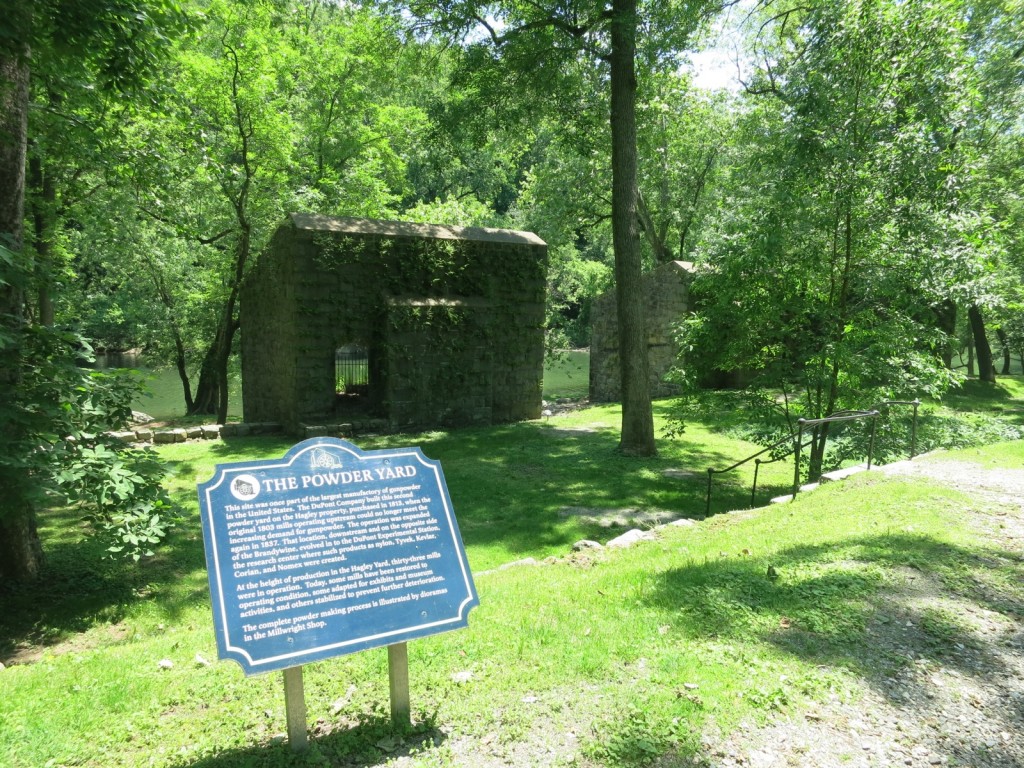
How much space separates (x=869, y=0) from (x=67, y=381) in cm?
1058

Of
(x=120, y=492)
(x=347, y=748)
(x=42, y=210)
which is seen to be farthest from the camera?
(x=42, y=210)

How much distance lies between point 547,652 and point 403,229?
13.1 meters

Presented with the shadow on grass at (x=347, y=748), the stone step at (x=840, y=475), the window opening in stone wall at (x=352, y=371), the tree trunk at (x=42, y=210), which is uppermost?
the tree trunk at (x=42, y=210)

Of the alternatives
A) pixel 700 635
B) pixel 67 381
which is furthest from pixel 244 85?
pixel 700 635

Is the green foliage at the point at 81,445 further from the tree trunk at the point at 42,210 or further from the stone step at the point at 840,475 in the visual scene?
the stone step at the point at 840,475

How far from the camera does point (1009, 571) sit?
4.86 m

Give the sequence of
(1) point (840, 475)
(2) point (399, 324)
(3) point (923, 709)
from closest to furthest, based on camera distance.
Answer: (3) point (923, 709), (1) point (840, 475), (2) point (399, 324)

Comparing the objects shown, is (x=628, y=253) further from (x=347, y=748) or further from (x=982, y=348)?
(x=982, y=348)

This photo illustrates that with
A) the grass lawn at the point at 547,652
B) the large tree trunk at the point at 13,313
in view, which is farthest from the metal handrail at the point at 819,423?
the large tree trunk at the point at 13,313

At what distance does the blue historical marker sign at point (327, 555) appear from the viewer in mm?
2741

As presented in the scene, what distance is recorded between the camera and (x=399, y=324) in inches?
595

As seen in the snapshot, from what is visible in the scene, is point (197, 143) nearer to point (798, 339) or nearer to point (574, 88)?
point (574, 88)

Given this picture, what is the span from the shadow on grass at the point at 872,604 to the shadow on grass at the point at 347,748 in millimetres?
1866

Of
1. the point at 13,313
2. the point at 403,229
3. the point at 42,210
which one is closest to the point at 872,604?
the point at 13,313
